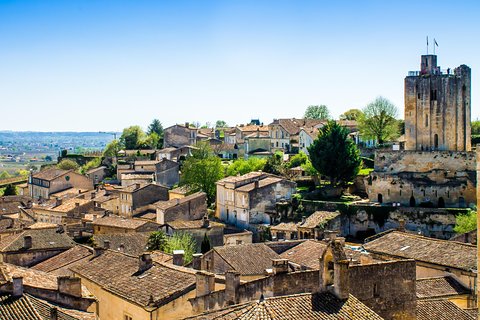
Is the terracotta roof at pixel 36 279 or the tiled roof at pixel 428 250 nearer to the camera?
the terracotta roof at pixel 36 279

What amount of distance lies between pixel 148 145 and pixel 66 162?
16121 mm

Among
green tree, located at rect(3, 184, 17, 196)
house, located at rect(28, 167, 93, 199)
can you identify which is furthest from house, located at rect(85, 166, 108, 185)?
green tree, located at rect(3, 184, 17, 196)

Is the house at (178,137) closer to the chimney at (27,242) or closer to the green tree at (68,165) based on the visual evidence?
the green tree at (68,165)

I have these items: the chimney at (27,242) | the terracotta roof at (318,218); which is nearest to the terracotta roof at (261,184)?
the terracotta roof at (318,218)

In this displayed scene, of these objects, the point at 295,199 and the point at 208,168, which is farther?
the point at 208,168

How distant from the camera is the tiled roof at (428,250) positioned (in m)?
40.2

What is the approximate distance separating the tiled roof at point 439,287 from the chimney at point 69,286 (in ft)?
51.5

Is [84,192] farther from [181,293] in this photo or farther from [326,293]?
[326,293]

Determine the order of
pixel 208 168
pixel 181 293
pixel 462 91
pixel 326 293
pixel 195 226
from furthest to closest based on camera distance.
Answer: pixel 208 168 < pixel 462 91 < pixel 195 226 < pixel 181 293 < pixel 326 293

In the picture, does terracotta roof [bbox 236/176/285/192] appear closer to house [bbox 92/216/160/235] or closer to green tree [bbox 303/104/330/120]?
house [bbox 92/216/160/235]

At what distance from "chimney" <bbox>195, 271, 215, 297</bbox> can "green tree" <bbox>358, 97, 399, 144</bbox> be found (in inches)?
3020

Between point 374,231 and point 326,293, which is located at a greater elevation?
point 326,293

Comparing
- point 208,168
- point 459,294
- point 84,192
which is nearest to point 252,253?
point 459,294

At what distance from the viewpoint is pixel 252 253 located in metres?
48.2
